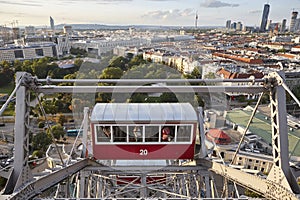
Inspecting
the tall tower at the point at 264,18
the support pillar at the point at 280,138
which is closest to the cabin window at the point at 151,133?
the support pillar at the point at 280,138

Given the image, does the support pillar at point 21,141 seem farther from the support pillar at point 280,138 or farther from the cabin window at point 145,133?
the support pillar at point 280,138

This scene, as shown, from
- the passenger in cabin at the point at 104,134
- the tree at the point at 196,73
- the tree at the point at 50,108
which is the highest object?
the passenger in cabin at the point at 104,134

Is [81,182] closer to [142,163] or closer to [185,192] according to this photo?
[142,163]

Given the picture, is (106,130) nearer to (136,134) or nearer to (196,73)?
(136,134)

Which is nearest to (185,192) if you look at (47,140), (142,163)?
(142,163)

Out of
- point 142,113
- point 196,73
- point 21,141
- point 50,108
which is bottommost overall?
point 50,108

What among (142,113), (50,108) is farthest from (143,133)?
(50,108)

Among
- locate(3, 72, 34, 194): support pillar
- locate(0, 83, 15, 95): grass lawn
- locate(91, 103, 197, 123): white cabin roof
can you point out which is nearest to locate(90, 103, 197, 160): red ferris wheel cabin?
locate(91, 103, 197, 123): white cabin roof
